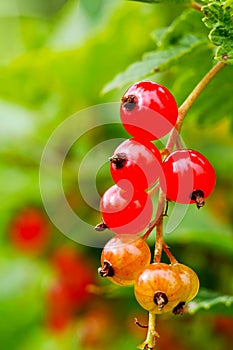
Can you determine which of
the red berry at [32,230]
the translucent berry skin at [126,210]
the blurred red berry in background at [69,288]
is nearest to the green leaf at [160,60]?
the translucent berry skin at [126,210]

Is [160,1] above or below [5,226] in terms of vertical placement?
above

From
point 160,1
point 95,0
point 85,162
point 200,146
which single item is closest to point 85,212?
point 85,162

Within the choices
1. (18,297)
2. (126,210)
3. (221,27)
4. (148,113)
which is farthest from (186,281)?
(18,297)

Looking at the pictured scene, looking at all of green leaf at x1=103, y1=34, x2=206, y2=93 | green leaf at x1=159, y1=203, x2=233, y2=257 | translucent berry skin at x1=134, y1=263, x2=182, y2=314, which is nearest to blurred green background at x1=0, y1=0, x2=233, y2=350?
green leaf at x1=159, y1=203, x2=233, y2=257

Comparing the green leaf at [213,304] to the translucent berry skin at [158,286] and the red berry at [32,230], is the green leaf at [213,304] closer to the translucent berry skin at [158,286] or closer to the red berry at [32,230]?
the translucent berry skin at [158,286]

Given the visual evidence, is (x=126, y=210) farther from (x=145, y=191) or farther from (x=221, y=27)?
(x=221, y=27)

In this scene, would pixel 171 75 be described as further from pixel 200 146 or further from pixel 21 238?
pixel 21 238

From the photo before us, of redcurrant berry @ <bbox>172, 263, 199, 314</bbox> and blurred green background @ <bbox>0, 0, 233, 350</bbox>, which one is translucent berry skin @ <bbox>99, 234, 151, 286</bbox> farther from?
blurred green background @ <bbox>0, 0, 233, 350</bbox>
